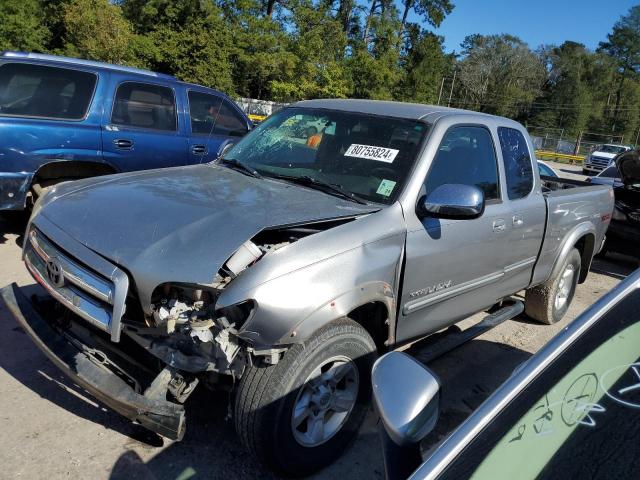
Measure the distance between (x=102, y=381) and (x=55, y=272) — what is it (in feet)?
2.03

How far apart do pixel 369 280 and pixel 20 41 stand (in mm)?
31841

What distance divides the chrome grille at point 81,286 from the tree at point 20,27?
2933 cm

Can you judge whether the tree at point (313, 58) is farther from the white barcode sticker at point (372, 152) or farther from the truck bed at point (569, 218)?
the white barcode sticker at point (372, 152)

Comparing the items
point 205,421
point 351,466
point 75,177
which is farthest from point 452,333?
point 75,177

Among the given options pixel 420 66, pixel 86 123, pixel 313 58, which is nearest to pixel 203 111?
pixel 86 123

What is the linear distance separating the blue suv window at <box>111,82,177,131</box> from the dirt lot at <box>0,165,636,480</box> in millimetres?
2844

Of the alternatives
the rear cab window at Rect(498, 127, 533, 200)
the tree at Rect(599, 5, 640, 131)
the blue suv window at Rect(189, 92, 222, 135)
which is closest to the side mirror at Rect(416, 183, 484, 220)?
the rear cab window at Rect(498, 127, 533, 200)

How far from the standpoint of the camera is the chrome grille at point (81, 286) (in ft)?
7.45

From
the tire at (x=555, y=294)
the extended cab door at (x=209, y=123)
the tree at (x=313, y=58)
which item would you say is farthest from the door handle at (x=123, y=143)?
the tree at (x=313, y=58)

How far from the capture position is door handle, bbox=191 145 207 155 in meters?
6.44

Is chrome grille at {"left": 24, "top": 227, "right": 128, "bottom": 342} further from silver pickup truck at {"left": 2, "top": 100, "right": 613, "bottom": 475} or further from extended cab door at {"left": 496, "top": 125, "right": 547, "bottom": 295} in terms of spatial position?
extended cab door at {"left": 496, "top": 125, "right": 547, "bottom": 295}

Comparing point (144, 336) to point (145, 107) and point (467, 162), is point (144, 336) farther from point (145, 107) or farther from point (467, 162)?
Result: point (145, 107)

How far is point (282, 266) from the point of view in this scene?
2299 millimetres

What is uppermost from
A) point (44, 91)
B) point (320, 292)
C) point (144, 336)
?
point (44, 91)
